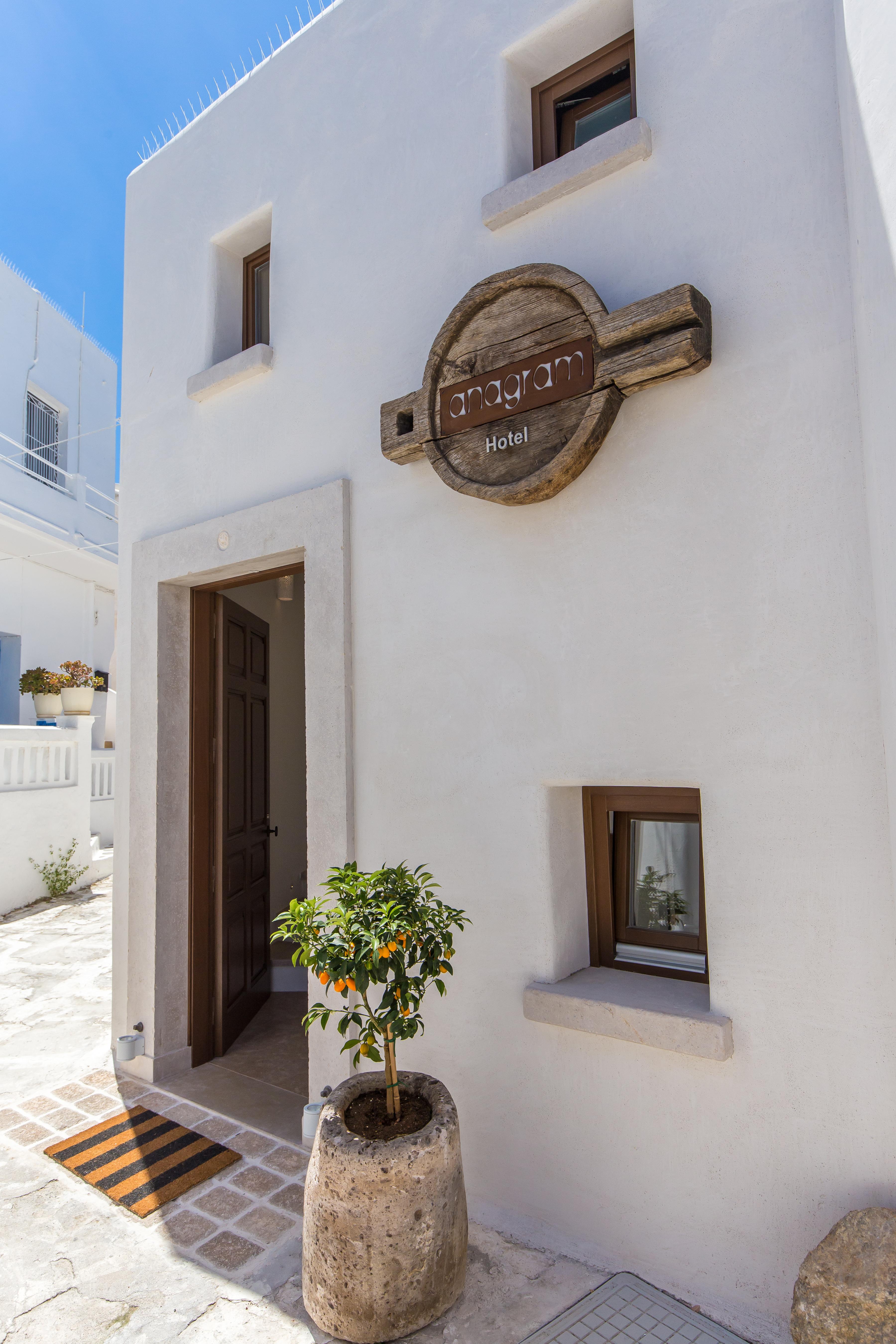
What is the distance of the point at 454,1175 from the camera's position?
7.84 ft

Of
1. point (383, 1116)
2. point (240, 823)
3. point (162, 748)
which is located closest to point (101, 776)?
point (240, 823)

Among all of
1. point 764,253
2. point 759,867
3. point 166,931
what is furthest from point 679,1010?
point 166,931

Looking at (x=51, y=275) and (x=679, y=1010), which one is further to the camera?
(x=51, y=275)

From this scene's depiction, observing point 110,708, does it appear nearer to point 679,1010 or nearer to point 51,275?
point 51,275

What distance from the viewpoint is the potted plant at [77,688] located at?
10812 millimetres

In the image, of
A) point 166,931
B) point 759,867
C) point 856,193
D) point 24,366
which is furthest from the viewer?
point 24,366

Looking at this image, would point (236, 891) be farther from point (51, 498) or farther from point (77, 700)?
point (51, 498)

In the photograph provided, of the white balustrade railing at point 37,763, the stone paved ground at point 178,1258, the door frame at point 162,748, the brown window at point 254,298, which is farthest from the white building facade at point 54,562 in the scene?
the brown window at point 254,298

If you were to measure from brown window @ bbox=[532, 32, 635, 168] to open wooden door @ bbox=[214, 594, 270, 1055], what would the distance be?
302 cm

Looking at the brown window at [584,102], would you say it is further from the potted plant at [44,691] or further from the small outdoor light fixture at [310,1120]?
the potted plant at [44,691]

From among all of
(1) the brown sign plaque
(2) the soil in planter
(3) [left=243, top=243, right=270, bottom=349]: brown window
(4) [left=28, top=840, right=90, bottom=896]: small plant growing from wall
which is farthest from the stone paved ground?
(4) [left=28, top=840, right=90, bottom=896]: small plant growing from wall

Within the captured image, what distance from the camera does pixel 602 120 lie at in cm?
313

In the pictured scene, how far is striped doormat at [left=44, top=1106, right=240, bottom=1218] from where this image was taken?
319 cm

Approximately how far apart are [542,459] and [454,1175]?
236 centimetres
